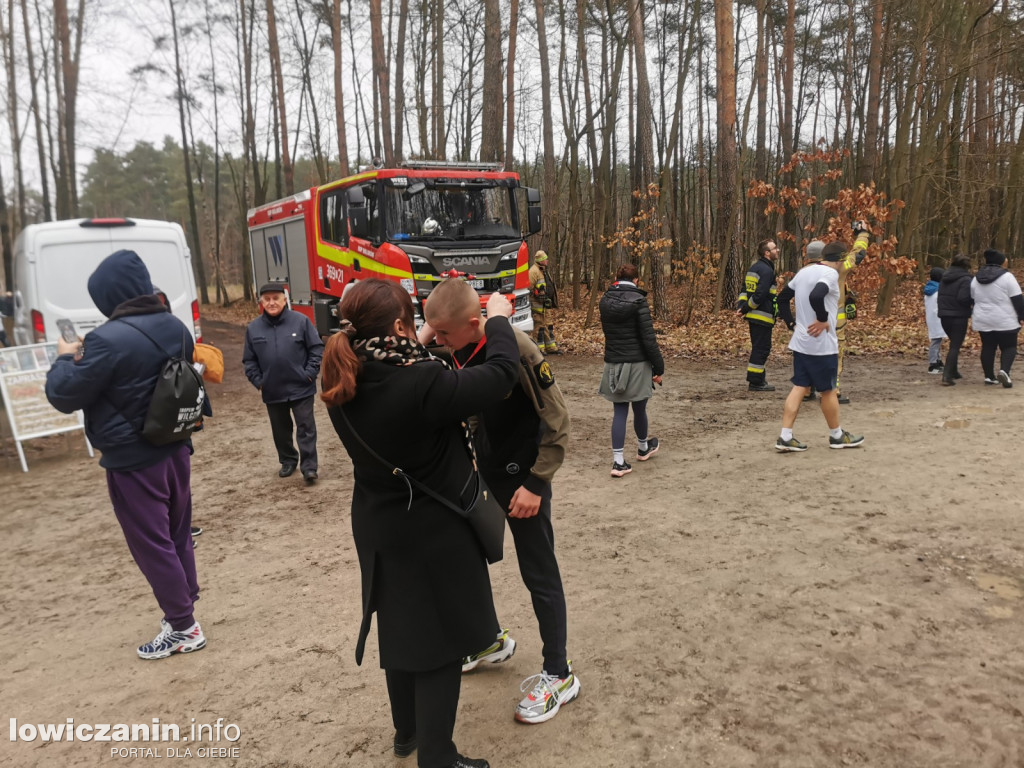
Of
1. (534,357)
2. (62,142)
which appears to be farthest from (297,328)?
(62,142)

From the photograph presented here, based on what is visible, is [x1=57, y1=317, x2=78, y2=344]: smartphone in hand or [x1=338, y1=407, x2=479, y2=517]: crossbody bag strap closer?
[x1=338, y1=407, x2=479, y2=517]: crossbody bag strap

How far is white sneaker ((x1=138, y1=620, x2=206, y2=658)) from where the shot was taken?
11.8 feet

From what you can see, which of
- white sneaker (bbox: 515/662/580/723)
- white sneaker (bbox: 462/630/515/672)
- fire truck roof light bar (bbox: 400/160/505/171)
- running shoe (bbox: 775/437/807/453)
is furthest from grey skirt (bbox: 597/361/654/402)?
fire truck roof light bar (bbox: 400/160/505/171)

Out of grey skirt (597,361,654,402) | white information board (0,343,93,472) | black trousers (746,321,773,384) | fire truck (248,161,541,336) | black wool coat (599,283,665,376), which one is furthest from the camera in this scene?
fire truck (248,161,541,336)

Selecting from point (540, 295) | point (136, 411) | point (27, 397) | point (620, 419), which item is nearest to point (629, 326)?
point (620, 419)

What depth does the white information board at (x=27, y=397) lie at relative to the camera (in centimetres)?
754

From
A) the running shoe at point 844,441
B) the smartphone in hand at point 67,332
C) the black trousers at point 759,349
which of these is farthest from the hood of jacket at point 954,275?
the smartphone in hand at point 67,332

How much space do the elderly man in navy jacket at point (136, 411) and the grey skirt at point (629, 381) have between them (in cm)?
364

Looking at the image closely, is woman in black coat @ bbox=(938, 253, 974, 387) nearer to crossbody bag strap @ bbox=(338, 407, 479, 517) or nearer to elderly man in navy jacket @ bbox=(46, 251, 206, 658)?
crossbody bag strap @ bbox=(338, 407, 479, 517)

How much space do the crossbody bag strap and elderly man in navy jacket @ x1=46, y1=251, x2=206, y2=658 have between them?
1.69 m

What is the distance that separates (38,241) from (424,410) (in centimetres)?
912

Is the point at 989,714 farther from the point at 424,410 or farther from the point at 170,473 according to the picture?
the point at 170,473

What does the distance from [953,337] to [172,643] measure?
9706mm

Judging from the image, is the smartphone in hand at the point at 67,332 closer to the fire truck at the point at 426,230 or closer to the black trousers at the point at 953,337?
the fire truck at the point at 426,230
